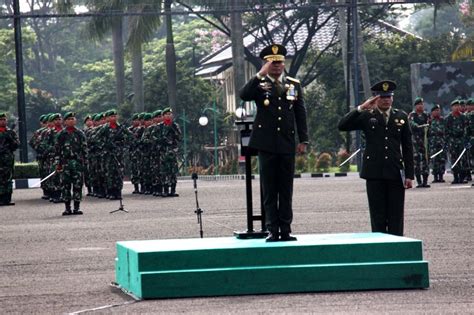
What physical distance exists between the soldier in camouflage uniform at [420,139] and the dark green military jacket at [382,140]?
19.2 m

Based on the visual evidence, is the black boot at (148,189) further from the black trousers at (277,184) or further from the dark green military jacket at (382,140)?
the black trousers at (277,184)

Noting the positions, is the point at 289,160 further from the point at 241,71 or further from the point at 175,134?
the point at 241,71

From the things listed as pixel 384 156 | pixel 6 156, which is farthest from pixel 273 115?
pixel 6 156

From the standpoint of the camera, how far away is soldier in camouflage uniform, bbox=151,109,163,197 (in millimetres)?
34812

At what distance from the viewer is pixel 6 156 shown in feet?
107

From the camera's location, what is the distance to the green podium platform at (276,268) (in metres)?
13.1

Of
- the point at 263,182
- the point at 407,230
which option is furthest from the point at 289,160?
the point at 407,230

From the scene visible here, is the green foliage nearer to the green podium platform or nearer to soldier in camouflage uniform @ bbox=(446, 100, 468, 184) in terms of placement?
soldier in camouflage uniform @ bbox=(446, 100, 468, 184)

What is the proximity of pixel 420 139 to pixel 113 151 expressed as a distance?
713 centimetres

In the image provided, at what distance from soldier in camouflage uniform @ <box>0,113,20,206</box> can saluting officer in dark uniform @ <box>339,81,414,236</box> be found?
18.2m

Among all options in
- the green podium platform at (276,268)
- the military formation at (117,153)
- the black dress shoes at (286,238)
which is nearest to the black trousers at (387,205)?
the black dress shoes at (286,238)

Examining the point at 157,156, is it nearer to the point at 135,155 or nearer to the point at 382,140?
the point at 135,155

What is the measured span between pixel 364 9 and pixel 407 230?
1938 inches

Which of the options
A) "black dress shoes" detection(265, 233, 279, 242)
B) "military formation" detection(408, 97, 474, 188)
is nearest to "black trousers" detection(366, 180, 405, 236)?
"black dress shoes" detection(265, 233, 279, 242)
